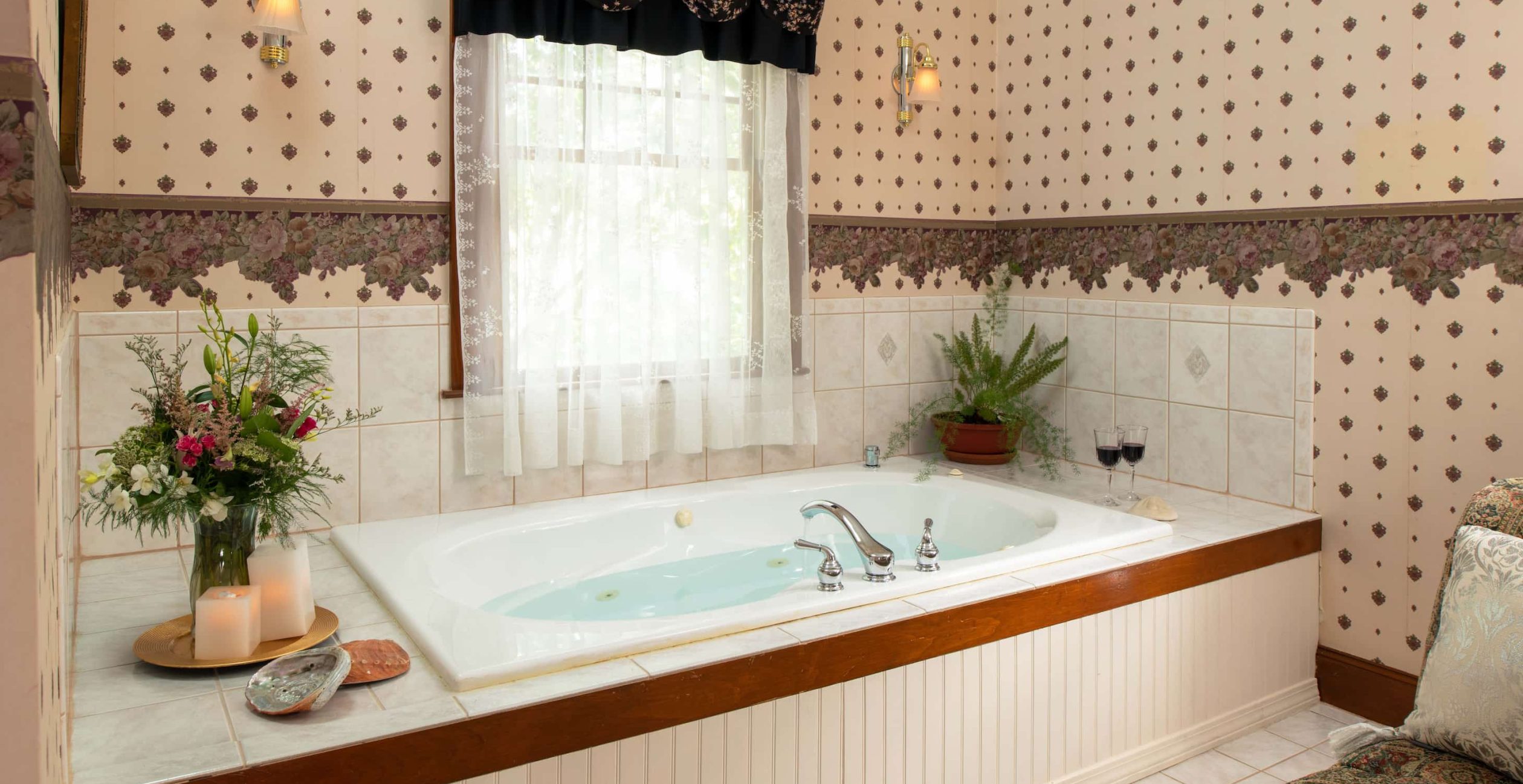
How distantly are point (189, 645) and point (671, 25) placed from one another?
7.07ft

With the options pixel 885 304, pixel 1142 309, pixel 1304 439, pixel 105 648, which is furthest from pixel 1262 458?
pixel 105 648

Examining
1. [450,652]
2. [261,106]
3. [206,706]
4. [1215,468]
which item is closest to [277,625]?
[206,706]

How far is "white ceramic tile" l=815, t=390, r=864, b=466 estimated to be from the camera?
373 cm

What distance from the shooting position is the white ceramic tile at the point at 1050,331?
388 cm

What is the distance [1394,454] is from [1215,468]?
583 millimetres

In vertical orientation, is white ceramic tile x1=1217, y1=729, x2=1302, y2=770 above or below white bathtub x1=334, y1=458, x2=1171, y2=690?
below

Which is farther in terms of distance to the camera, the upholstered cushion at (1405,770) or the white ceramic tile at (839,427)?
the white ceramic tile at (839,427)

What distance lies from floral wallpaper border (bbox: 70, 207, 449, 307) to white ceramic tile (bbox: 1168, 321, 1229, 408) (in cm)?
234

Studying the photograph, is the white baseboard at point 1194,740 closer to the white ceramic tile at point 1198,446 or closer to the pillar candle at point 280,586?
the white ceramic tile at point 1198,446

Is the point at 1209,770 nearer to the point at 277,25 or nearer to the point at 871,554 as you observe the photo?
the point at 871,554

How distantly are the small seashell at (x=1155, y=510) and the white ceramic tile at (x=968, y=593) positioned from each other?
75 centimetres

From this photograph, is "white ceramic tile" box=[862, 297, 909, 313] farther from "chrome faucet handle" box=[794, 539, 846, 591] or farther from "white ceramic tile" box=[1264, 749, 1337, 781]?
"white ceramic tile" box=[1264, 749, 1337, 781]

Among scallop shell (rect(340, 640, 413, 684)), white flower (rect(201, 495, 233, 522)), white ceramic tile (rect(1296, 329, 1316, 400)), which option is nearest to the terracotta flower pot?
white ceramic tile (rect(1296, 329, 1316, 400))

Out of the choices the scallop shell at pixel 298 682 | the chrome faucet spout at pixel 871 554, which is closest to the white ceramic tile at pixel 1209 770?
the chrome faucet spout at pixel 871 554
